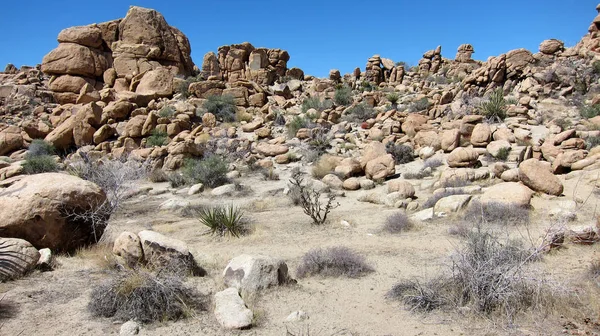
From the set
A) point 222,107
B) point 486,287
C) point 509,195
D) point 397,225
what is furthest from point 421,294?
point 222,107

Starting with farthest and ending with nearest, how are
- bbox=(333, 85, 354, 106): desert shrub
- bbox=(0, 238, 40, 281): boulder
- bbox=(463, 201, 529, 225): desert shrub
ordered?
bbox=(333, 85, 354, 106): desert shrub < bbox=(463, 201, 529, 225): desert shrub < bbox=(0, 238, 40, 281): boulder

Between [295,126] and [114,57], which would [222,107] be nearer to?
[295,126]

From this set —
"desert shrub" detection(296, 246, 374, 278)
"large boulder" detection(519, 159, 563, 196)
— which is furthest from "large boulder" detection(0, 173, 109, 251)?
"large boulder" detection(519, 159, 563, 196)

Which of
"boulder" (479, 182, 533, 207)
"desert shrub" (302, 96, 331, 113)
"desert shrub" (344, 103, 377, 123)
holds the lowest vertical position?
"boulder" (479, 182, 533, 207)

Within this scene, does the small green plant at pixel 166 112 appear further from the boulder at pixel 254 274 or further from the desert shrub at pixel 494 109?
the boulder at pixel 254 274

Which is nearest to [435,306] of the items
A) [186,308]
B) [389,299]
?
[389,299]

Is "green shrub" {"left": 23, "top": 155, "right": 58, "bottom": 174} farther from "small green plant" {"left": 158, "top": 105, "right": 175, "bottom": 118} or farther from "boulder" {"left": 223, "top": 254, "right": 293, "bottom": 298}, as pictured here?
"boulder" {"left": 223, "top": 254, "right": 293, "bottom": 298}

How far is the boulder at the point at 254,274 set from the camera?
490 centimetres

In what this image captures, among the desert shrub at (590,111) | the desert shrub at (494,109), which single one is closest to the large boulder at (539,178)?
the desert shrub at (494,109)

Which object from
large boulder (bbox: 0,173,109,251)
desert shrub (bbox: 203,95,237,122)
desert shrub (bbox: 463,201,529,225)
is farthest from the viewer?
desert shrub (bbox: 203,95,237,122)

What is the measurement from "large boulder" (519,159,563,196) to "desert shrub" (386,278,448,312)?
5.53 m

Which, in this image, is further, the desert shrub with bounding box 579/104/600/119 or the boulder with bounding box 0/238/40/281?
the desert shrub with bounding box 579/104/600/119

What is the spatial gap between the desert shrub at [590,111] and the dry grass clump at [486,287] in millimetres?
13625

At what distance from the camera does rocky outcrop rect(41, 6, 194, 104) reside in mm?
24922
